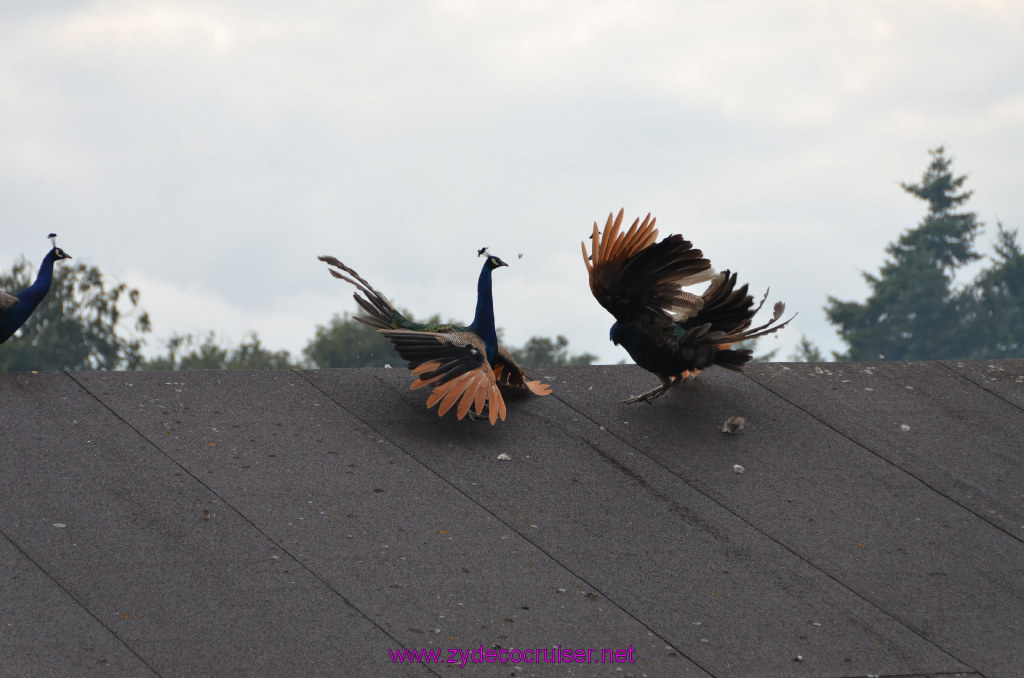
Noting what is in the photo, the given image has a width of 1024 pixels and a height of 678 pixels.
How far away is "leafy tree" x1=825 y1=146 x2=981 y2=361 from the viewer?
148 ft

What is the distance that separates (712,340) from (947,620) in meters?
2.06

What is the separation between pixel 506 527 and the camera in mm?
5566

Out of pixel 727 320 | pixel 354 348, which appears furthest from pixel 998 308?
pixel 727 320

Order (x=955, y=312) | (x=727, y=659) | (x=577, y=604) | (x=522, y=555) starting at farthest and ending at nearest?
(x=955, y=312) → (x=522, y=555) → (x=577, y=604) → (x=727, y=659)

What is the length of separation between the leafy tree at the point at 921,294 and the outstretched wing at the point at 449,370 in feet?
131

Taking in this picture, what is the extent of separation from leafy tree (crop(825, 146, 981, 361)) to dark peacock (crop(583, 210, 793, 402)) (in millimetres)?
38769

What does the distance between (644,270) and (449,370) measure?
1.26 meters

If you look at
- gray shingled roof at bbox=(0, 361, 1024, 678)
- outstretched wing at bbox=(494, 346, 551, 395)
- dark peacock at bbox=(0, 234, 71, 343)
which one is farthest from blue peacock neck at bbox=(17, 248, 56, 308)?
outstretched wing at bbox=(494, 346, 551, 395)

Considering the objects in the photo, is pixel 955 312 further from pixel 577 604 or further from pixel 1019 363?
pixel 577 604

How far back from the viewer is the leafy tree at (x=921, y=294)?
45.1 m

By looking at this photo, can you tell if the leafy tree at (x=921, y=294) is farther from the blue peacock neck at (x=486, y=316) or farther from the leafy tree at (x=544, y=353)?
the blue peacock neck at (x=486, y=316)

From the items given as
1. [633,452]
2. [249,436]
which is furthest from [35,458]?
[633,452]

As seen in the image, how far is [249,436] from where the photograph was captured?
619cm

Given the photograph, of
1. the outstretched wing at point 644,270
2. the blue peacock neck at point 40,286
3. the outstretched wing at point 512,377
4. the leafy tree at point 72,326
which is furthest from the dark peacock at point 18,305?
the leafy tree at point 72,326
